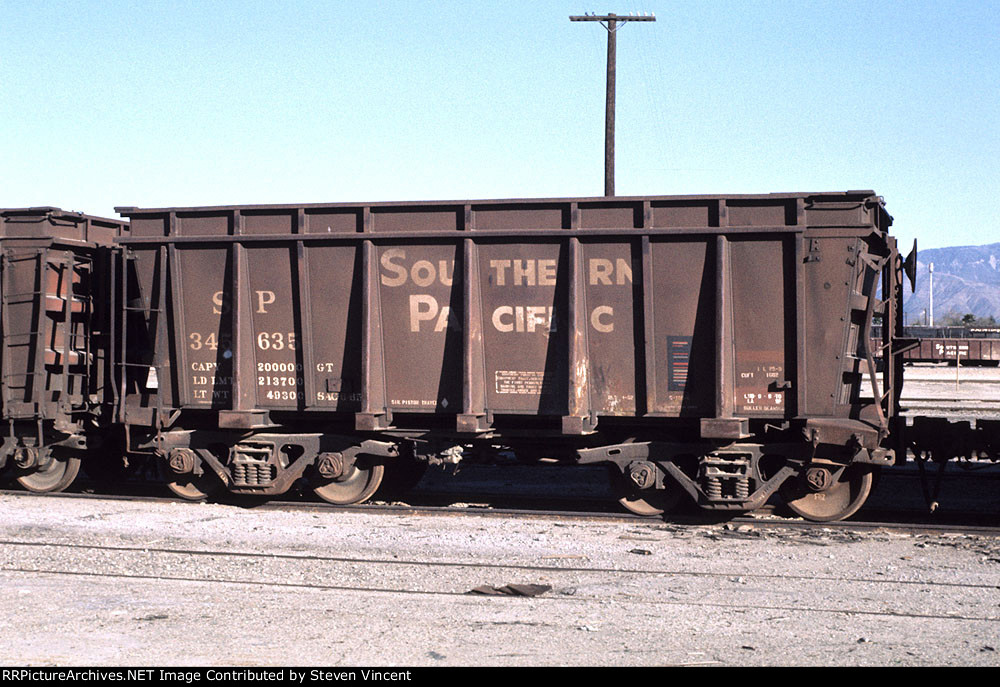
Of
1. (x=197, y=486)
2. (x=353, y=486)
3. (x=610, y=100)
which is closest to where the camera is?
(x=353, y=486)

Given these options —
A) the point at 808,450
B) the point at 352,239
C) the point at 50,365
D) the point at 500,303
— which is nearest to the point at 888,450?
the point at 808,450

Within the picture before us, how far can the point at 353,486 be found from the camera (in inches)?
471

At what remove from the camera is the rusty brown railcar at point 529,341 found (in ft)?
33.8

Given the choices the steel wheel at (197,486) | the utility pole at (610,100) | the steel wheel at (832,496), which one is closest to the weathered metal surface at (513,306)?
the steel wheel at (832,496)

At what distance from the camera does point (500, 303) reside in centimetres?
1091

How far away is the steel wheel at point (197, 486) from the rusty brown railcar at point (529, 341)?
7 cm

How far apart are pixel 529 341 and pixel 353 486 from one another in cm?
290

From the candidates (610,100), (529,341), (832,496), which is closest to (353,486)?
(529,341)

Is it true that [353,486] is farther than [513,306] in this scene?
Yes

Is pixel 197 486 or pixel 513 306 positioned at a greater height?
pixel 513 306

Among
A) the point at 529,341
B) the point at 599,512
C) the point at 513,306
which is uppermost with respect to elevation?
the point at 513,306

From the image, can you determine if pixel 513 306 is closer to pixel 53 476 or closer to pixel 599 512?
pixel 599 512

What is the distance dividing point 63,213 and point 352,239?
397 centimetres

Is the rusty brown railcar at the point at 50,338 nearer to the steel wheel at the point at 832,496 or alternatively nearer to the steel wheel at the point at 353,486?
the steel wheel at the point at 353,486
